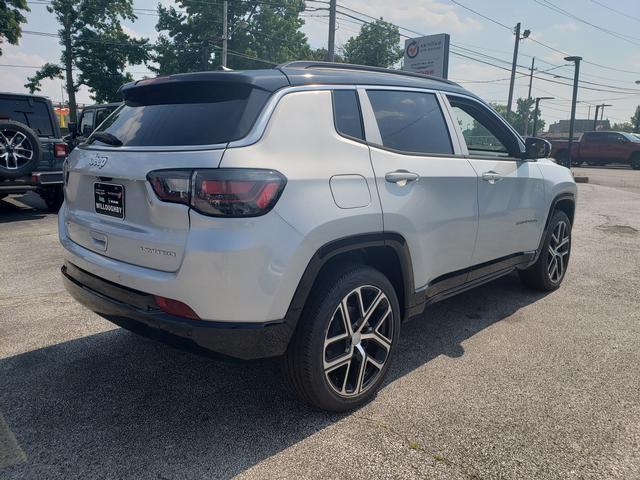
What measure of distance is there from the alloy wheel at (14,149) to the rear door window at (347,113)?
669cm

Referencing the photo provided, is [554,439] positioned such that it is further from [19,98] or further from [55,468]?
[19,98]

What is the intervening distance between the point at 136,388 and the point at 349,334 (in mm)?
1350

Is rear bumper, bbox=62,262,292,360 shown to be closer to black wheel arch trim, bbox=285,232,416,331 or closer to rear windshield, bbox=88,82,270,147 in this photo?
black wheel arch trim, bbox=285,232,416,331

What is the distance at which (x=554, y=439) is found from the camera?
2.56 metres

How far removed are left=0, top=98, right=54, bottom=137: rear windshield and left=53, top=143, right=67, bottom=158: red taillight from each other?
42 centimetres

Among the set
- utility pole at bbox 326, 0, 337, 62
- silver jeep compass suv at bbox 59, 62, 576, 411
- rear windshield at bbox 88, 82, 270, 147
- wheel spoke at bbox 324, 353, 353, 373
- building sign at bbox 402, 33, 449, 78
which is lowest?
wheel spoke at bbox 324, 353, 353, 373

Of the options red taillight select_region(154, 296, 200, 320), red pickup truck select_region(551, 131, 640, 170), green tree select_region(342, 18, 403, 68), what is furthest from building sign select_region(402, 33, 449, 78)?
green tree select_region(342, 18, 403, 68)

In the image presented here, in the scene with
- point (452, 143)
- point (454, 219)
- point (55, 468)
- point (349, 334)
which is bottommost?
point (55, 468)

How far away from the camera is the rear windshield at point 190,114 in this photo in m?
2.39

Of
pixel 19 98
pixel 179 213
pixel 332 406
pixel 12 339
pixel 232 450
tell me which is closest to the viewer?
pixel 179 213

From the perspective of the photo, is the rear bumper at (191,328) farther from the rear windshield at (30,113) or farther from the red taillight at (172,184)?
the rear windshield at (30,113)

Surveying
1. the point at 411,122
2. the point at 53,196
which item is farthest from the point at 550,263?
the point at 53,196

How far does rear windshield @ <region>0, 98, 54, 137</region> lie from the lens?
330 inches

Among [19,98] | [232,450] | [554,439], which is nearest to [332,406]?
[232,450]
